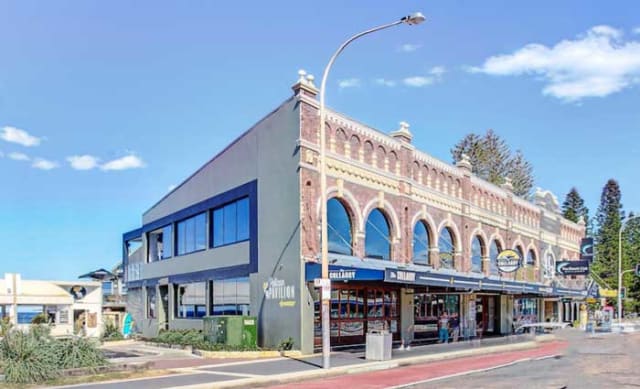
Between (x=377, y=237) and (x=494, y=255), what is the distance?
47.5ft

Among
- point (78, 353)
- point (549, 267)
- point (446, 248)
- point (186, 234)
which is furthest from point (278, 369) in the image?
point (549, 267)

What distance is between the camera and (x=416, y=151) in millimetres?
32344

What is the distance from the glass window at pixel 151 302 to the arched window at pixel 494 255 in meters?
20.1

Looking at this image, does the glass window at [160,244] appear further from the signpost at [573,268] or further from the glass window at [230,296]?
the signpost at [573,268]

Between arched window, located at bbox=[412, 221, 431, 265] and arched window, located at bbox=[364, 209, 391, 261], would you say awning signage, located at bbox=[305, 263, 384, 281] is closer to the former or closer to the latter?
arched window, located at bbox=[364, 209, 391, 261]

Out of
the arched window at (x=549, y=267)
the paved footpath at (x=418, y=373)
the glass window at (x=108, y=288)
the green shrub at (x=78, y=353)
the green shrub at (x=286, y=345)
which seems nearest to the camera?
the paved footpath at (x=418, y=373)

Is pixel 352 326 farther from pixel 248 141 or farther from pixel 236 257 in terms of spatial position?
pixel 248 141

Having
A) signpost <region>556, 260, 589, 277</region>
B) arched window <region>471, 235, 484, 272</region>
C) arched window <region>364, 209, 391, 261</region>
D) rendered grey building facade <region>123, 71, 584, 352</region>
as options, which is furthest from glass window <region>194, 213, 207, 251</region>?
signpost <region>556, 260, 589, 277</region>

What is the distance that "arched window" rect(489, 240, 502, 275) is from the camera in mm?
40094

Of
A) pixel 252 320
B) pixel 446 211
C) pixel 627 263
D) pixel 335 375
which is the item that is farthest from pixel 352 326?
pixel 627 263

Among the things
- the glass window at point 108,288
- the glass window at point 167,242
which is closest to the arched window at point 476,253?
the glass window at point 167,242

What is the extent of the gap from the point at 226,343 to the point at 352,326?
537cm

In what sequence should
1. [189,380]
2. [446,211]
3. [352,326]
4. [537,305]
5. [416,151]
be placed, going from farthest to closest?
[537,305]
[446,211]
[416,151]
[352,326]
[189,380]

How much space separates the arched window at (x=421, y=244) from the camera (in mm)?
32188
